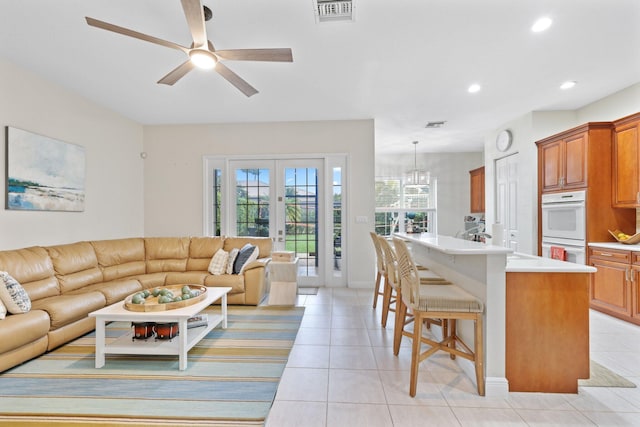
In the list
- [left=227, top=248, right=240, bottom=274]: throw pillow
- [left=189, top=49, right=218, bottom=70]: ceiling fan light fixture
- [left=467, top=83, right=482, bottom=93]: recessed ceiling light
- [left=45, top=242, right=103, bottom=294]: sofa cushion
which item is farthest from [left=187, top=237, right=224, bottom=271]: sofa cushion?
[left=467, top=83, right=482, bottom=93]: recessed ceiling light

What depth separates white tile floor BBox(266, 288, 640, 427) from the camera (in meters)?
1.75

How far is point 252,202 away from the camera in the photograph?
5156 millimetres

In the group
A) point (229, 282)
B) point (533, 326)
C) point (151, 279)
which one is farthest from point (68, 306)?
point (533, 326)

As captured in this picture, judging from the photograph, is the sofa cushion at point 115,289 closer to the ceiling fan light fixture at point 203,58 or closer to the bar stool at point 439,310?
the ceiling fan light fixture at point 203,58

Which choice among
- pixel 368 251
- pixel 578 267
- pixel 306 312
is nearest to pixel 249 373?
pixel 306 312

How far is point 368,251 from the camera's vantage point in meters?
4.91

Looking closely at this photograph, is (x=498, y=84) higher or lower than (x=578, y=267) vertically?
higher

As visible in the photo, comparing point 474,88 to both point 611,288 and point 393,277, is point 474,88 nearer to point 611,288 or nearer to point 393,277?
point 393,277

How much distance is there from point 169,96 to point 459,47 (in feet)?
11.7

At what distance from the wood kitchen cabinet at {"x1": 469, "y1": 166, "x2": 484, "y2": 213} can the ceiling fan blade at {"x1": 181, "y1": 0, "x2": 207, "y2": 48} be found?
6.42 m

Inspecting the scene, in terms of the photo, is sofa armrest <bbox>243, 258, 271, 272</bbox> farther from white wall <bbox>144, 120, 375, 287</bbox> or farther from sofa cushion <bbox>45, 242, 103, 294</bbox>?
sofa cushion <bbox>45, 242, 103, 294</bbox>

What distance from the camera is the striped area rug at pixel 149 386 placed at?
175 centimetres

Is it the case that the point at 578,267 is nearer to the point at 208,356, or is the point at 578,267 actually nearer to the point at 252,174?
the point at 208,356

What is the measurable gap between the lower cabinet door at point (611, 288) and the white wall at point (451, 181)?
402 centimetres
